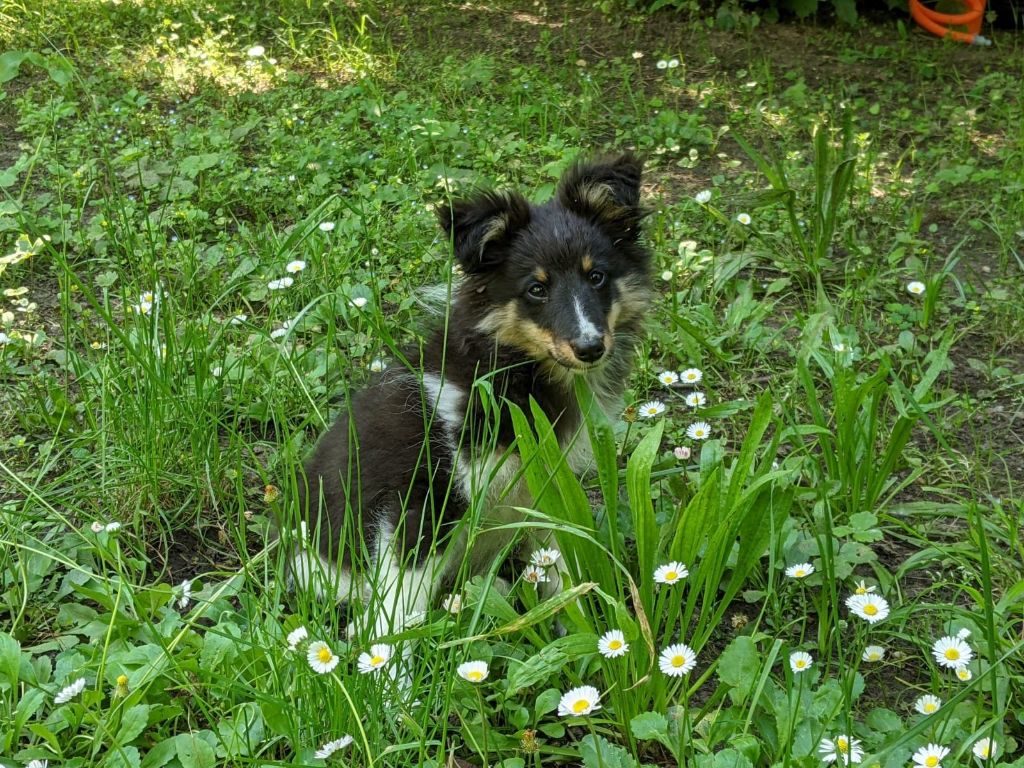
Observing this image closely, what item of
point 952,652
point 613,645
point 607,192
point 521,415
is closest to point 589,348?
point 521,415

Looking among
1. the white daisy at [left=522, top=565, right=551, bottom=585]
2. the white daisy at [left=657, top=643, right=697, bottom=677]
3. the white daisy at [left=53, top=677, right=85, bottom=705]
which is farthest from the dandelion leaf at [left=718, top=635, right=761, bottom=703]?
the white daisy at [left=53, top=677, right=85, bottom=705]

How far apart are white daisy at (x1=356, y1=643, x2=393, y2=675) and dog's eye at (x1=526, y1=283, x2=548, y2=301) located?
133 cm

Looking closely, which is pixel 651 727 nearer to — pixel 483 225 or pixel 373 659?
pixel 373 659

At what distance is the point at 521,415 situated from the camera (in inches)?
116

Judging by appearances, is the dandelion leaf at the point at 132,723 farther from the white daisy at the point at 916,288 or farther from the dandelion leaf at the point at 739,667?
the white daisy at the point at 916,288

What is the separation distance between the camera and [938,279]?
4824mm

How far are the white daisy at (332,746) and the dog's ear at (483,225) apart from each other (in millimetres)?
1544

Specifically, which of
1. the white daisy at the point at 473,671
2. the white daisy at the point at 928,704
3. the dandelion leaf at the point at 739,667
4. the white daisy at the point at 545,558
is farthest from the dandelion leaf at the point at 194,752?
the white daisy at the point at 928,704

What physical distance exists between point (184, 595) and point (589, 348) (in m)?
1.34

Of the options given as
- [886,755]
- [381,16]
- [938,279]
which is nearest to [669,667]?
[886,755]

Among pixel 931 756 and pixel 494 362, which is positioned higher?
pixel 494 362

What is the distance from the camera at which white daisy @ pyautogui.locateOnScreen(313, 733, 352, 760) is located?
8.00ft

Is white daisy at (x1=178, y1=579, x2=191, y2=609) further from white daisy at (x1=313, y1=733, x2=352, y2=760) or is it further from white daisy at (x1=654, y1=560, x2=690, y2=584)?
white daisy at (x1=654, y1=560, x2=690, y2=584)

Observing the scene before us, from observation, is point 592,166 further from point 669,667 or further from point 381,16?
point 381,16
